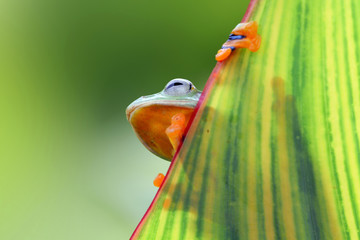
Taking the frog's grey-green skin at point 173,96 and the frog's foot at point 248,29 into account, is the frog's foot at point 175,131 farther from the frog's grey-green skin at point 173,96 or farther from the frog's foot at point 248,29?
the frog's grey-green skin at point 173,96

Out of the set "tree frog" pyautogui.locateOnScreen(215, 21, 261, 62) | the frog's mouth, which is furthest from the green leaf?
the frog's mouth

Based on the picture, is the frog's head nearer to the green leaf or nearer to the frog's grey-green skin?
the frog's grey-green skin

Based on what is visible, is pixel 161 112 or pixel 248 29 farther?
pixel 161 112

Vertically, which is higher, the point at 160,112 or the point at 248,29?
the point at 248,29

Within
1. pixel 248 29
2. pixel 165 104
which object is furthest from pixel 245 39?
pixel 165 104

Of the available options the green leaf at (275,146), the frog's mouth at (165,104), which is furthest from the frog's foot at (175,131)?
the frog's mouth at (165,104)

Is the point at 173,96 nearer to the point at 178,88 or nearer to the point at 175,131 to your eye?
the point at 178,88

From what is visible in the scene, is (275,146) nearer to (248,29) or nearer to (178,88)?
(248,29)
